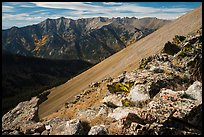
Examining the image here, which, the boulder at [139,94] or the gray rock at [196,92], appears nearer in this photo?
the gray rock at [196,92]

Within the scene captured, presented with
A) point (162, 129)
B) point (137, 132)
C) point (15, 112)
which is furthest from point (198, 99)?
point (15, 112)

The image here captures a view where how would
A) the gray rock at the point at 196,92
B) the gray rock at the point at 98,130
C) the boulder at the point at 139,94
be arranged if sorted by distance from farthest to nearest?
the boulder at the point at 139,94
the gray rock at the point at 196,92
the gray rock at the point at 98,130

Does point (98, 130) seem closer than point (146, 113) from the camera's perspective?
Yes

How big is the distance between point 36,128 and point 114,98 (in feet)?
28.7

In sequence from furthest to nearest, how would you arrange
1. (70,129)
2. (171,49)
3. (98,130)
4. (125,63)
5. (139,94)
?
(125,63) < (171,49) < (139,94) < (70,129) < (98,130)

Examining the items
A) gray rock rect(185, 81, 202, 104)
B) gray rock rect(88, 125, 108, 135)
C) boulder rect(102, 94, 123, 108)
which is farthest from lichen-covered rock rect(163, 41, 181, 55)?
gray rock rect(88, 125, 108, 135)

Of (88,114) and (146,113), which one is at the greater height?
(146,113)

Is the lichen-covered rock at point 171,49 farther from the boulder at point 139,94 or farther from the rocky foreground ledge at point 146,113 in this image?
the boulder at point 139,94

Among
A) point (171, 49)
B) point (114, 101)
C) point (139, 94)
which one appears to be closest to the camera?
point (139, 94)

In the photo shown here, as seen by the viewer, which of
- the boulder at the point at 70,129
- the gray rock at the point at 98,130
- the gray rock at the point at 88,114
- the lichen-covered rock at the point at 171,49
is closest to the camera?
the gray rock at the point at 98,130

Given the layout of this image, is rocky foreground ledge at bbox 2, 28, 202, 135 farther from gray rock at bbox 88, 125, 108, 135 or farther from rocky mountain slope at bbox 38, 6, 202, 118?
rocky mountain slope at bbox 38, 6, 202, 118

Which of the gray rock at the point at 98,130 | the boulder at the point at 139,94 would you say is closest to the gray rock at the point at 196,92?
the boulder at the point at 139,94

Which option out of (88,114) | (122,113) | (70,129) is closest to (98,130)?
(70,129)

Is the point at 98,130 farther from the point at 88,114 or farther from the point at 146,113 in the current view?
the point at 88,114
